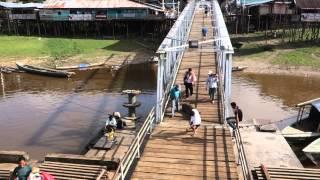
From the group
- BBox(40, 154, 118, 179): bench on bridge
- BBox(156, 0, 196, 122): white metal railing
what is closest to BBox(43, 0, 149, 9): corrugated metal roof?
BBox(156, 0, 196, 122): white metal railing

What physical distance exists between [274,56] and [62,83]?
76.2ft

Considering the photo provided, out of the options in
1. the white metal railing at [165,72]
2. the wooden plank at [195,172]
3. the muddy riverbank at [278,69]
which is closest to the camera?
the wooden plank at [195,172]

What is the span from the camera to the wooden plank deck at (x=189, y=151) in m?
13.7

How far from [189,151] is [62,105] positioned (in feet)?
71.9

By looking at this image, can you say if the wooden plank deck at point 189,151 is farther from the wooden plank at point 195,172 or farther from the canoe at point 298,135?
the canoe at point 298,135

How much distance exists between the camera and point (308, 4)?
52.3 m

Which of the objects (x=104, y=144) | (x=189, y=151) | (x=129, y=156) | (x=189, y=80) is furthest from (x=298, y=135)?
(x=129, y=156)

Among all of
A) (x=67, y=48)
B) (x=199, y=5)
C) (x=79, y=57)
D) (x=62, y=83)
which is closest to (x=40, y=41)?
(x=67, y=48)

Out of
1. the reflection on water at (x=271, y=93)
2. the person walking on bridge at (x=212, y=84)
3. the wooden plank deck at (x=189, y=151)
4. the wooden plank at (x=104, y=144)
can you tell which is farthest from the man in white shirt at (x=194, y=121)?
the reflection on water at (x=271, y=93)

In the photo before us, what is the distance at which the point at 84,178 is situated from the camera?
572 inches

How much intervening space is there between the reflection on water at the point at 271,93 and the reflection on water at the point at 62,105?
7875 mm

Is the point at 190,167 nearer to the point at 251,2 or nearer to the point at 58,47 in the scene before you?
the point at 58,47

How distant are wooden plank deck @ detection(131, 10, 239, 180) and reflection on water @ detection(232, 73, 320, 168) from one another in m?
12.7

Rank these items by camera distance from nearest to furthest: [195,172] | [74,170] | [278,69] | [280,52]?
1. [195,172]
2. [74,170]
3. [278,69]
4. [280,52]
